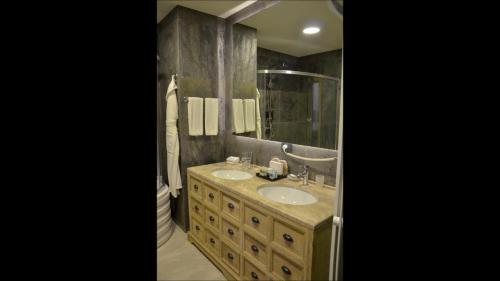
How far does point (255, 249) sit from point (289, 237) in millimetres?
356

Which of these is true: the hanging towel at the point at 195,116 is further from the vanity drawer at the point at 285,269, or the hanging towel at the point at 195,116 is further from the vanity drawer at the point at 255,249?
the vanity drawer at the point at 285,269

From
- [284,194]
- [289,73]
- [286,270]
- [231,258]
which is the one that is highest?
[289,73]

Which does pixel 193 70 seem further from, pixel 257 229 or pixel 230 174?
pixel 257 229

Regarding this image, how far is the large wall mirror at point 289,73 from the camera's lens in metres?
1.68

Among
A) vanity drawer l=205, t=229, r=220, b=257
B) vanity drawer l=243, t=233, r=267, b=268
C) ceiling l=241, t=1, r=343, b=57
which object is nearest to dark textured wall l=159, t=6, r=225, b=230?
ceiling l=241, t=1, r=343, b=57

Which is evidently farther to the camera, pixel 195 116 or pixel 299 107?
pixel 195 116

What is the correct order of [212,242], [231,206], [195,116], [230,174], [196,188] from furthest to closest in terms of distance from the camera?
1. [195,116]
2. [230,174]
3. [196,188]
4. [212,242]
5. [231,206]

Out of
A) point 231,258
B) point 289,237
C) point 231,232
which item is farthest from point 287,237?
point 231,258

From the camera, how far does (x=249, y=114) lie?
2402 mm

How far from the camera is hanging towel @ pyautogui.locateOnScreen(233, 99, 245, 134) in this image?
2457 mm

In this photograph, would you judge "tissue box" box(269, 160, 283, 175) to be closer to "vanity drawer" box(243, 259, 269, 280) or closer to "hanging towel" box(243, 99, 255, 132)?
"hanging towel" box(243, 99, 255, 132)
